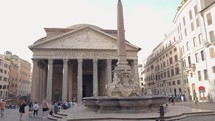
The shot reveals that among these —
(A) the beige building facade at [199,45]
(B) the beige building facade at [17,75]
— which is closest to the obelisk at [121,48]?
(A) the beige building facade at [199,45]

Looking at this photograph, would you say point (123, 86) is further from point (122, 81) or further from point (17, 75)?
point (17, 75)

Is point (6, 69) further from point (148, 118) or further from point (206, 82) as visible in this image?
point (148, 118)

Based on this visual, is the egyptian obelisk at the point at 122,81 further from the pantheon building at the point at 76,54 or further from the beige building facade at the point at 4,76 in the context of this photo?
the beige building facade at the point at 4,76

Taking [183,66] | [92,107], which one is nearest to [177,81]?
[183,66]

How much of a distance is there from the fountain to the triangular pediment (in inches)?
788

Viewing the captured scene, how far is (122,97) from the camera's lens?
966 cm

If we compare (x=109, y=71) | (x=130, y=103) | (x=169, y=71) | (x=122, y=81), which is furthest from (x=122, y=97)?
(x=169, y=71)

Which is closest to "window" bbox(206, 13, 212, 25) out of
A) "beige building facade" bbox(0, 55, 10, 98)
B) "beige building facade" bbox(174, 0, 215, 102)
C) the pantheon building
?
"beige building facade" bbox(174, 0, 215, 102)

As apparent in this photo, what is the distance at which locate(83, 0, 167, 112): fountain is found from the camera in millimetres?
9516

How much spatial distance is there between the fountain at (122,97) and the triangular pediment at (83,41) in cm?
2000

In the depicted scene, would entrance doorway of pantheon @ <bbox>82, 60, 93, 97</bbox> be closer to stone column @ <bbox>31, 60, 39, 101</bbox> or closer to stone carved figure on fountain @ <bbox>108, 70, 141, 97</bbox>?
stone column @ <bbox>31, 60, 39, 101</bbox>

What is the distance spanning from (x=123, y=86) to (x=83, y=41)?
23048 millimetres

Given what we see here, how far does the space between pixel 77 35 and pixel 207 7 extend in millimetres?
21377

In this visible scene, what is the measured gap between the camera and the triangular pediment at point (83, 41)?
105ft
